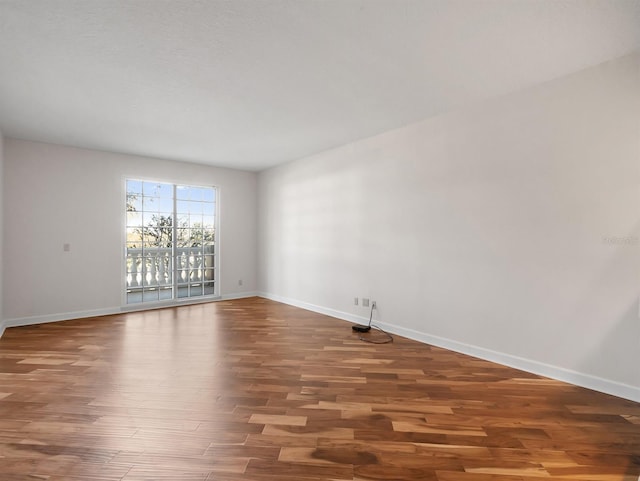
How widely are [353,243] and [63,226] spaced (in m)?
4.24

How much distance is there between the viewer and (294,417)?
2.15 metres

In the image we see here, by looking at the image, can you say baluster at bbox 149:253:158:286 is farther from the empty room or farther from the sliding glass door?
the empty room

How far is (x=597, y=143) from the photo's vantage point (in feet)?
8.44

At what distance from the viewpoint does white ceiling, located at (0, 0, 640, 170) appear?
1.93 m

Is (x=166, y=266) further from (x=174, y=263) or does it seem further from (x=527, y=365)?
(x=527, y=365)

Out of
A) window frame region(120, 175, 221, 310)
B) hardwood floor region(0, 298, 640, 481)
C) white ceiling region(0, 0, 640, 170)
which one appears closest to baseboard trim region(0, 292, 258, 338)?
window frame region(120, 175, 221, 310)

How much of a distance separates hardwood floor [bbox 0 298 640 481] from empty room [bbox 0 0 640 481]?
19 millimetres

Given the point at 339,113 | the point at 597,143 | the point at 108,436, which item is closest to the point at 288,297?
the point at 339,113

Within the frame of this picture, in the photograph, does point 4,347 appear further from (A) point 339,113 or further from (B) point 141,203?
(A) point 339,113

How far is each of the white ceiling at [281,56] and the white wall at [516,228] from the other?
12.4 inches

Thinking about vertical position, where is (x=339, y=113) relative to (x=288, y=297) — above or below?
above

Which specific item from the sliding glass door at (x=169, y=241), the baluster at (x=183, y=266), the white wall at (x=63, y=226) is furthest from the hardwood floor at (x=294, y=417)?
the baluster at (x=183, y=266)

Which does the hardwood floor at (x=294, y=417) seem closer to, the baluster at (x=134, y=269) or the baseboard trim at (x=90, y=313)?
the baseboard trim at (x=90, y=313)

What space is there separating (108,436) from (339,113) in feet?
11.0
